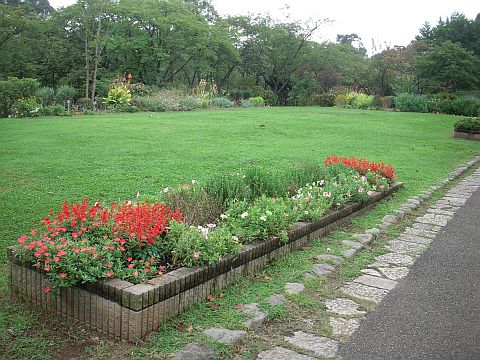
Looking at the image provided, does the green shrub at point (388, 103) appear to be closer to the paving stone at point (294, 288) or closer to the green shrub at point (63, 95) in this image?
the green shrub at point (63, 95)

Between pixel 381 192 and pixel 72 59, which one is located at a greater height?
pixel 72 59

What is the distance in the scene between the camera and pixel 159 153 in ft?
28.3

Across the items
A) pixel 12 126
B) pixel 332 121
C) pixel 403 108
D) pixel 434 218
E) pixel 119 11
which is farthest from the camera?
pixel 119 11

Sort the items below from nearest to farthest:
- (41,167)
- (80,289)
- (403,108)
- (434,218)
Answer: (80,289) → (434,218) → (41,167) → (403,108)

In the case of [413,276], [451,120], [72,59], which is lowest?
[413,276]

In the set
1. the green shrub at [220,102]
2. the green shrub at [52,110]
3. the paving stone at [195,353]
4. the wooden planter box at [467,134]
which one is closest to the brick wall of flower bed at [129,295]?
the paving stone at [195,353]

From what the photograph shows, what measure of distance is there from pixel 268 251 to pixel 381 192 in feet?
10.3

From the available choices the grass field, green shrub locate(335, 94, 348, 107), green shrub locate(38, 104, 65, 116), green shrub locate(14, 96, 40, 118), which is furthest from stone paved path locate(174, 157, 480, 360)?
green shrub locate(335, 94, 348, 107)

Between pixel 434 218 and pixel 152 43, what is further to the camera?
pixel 152 43

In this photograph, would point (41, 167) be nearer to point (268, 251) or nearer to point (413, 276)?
point (268, 251)

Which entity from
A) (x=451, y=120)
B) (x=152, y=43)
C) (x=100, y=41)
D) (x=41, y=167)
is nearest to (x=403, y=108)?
(x=451, y=120)

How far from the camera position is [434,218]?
230 inches

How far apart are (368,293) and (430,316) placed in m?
0.50

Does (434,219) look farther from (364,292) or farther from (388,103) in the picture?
(388,103)
